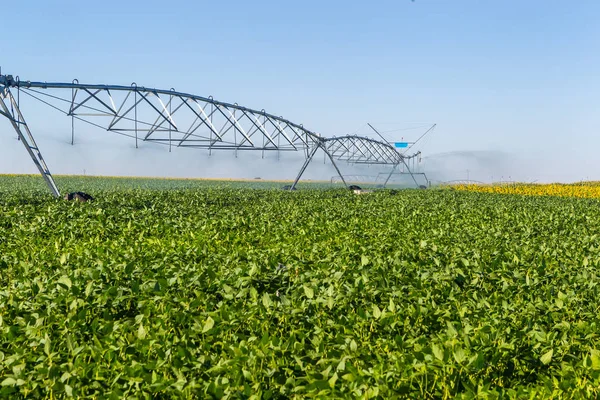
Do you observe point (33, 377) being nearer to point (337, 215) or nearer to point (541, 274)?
point (541, 274)

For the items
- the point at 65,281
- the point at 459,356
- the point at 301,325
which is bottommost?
the point at 301,325

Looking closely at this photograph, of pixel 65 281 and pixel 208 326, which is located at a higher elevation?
pixel 65 281

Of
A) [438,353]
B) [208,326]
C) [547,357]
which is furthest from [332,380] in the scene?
[547,357]

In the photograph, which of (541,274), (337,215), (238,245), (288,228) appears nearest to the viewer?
(541,274)

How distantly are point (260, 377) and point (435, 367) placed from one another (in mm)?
1059

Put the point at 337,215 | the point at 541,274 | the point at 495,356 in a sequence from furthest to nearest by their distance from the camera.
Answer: the point at 337,215, the point at 541,274, the point at 495,356

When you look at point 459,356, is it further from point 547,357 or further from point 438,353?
point 547,357

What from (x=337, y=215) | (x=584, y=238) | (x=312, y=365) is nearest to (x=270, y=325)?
(x=312, y=365)

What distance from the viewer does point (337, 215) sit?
606 inches

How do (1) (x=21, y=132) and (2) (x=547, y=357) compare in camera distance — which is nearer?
(2) (x=547, y=357)

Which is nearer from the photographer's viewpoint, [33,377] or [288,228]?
[33,377]

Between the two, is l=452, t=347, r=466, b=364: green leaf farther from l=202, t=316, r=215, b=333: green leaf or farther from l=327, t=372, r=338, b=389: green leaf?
l=202, t=316, r=215, b=333: green leaf

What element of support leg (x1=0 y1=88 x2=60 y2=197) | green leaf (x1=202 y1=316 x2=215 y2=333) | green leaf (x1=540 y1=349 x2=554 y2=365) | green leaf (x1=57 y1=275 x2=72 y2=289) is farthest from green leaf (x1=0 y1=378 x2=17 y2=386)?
support leg (x1=0 y1=88 x2=60 y2=197)

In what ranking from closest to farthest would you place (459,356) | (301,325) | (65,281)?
(459,356)
(301,325)
(65,281)
